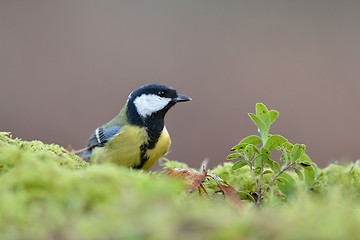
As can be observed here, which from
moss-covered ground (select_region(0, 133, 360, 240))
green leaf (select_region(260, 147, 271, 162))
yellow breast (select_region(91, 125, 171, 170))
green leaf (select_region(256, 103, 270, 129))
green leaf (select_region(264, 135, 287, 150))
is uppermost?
green leaf (select_region(256, 103, 270, 129))

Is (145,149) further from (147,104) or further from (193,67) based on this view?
(193,67)

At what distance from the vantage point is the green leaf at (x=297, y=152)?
95 cm

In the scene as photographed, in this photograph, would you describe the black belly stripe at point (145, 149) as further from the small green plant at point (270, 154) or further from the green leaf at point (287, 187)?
the green leaf at point (287, 187)

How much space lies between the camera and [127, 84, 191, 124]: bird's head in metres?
2.06

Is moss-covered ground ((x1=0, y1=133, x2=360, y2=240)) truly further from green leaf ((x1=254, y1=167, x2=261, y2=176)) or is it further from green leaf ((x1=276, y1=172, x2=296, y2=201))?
A: green leaf ((x1=254, y1=167, x2=261, y2=176))

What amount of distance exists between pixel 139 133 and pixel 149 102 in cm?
18

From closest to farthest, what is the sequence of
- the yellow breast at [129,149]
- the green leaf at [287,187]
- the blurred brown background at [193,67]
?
the green leaf at [287,187] → the yellow breast at [129,149] → the blurred brown background at [193,67]

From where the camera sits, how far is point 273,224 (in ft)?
1.46

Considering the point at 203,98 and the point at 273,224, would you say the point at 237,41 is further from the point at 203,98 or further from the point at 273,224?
the point at 273,224

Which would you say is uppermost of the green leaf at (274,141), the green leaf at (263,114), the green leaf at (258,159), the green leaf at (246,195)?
the green leaf at (263,114)

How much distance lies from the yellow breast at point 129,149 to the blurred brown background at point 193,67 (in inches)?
98.2

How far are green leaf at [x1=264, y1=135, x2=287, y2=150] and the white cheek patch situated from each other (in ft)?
3.66

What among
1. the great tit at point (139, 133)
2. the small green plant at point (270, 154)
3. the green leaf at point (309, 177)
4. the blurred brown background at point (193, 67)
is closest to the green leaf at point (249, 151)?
the small green plant at point (270, 154)

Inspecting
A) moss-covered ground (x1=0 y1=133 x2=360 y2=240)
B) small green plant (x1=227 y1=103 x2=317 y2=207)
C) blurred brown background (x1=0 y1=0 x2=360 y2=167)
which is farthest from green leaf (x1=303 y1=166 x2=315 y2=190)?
blurred brown background (x1=0 y1=0 x2=360 y2=167)
